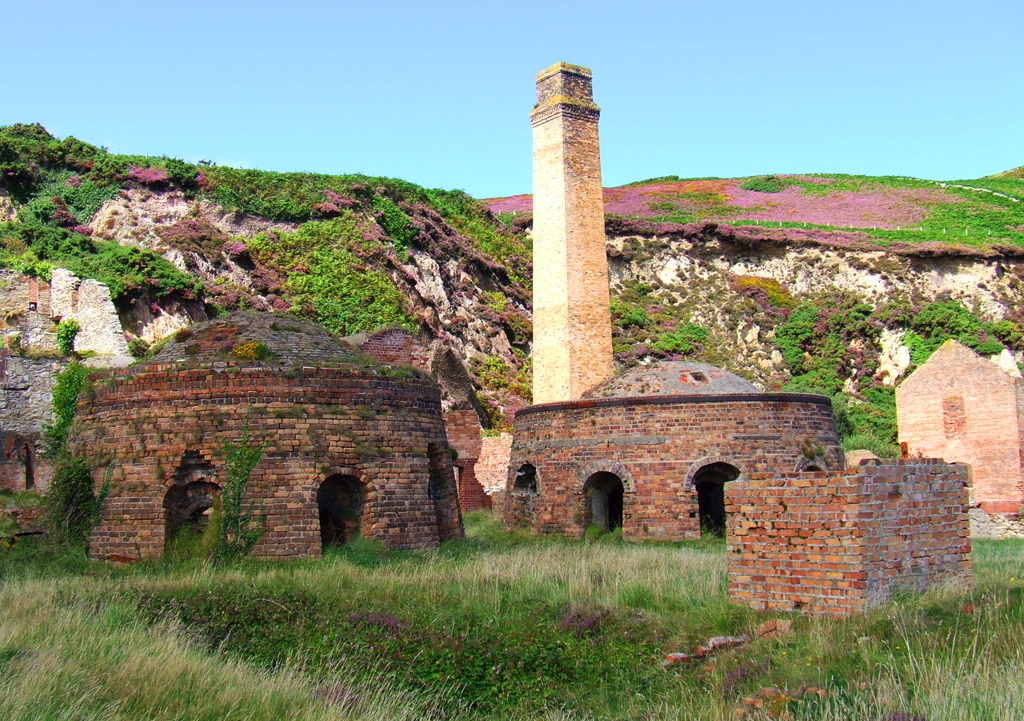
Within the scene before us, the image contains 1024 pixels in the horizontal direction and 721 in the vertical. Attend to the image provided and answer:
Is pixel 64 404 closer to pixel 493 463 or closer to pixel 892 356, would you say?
pixel 493 463

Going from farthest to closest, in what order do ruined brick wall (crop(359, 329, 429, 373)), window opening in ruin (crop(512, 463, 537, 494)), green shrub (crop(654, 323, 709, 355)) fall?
green shrub (crop(654, 323, 709, 355))
ruined brick wall (crop(359, 329, 429, 373))
window opening in ruin (crop(512, 463, 537, 494))

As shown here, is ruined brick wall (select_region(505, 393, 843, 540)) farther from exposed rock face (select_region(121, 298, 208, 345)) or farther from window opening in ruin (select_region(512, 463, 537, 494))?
exposed rock face (select_region(121, 298, 208, 345))

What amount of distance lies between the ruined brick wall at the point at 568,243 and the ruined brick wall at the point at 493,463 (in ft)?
6.34

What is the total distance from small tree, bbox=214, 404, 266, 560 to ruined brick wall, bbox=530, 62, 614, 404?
678 inches

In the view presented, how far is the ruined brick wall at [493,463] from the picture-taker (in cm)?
2939

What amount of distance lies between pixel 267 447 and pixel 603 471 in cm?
801

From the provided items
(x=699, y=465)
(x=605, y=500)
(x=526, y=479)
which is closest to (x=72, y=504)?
(x=526, y=479)

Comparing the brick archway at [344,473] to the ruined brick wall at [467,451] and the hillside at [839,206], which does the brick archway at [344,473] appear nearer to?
the ruined brick wall at [467,451]

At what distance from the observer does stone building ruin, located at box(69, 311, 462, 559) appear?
43.9ft

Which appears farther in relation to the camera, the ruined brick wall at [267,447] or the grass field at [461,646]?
the ruined brick wall at [267,447]

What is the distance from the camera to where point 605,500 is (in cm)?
2033

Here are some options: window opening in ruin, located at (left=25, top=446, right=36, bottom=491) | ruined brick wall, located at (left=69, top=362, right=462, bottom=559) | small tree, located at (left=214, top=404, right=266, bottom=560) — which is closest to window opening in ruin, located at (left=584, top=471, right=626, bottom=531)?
ruined brick wall, located at (left=69, top=362, right=462, bottom=559)

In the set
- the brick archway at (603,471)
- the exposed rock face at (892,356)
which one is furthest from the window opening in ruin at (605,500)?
the exposed rock face at (892,356)

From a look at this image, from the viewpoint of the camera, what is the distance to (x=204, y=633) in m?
10.0
